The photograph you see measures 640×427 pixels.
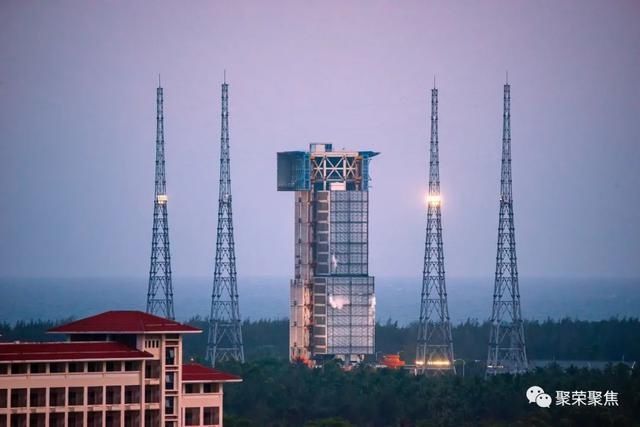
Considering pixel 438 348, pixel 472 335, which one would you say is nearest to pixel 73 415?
pixel 438 348

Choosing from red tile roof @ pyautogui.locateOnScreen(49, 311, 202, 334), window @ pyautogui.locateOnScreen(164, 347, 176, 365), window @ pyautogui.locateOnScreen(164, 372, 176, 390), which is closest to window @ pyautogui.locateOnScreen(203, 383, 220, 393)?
window @ pyautogui.locateOnScreen(164, 372, 176, 390)

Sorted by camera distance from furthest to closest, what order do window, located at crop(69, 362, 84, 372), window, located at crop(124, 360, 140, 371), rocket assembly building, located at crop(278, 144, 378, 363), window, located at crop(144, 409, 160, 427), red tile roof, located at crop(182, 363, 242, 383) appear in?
1. rocket assembly building, located at crop(278, 144, 378, 363)
2. red tile roof, located at crop(182, 363, 242, 383)
3. window, located at crop(144, 409, 160, 427)
4. window, located at crop(124, 360, 140, 371)
5. window, located at crop(69, 362, 84, 372)

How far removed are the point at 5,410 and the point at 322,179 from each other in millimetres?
75436

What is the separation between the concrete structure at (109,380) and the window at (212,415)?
43 mm

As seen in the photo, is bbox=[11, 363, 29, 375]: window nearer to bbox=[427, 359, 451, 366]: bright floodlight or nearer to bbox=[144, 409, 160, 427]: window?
bbox=[144, 409, 160, 427]: window

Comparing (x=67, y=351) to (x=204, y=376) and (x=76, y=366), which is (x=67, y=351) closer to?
(x=76, y=366)

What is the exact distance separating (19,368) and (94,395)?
3.68 m

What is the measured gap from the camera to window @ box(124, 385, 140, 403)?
89500 mm

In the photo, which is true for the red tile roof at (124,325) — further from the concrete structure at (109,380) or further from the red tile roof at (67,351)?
the red tile roof at (67,351)

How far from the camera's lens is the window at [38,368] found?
8719 cm

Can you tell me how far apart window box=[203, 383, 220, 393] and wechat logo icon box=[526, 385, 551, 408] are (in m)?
34.0

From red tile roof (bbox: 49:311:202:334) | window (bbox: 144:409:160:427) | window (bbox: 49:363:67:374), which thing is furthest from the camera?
red tile roof (bbox: 49:311:202:334)

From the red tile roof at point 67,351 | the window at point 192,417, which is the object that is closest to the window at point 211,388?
the window at point 192,417

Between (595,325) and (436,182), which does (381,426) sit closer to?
(436,182)
